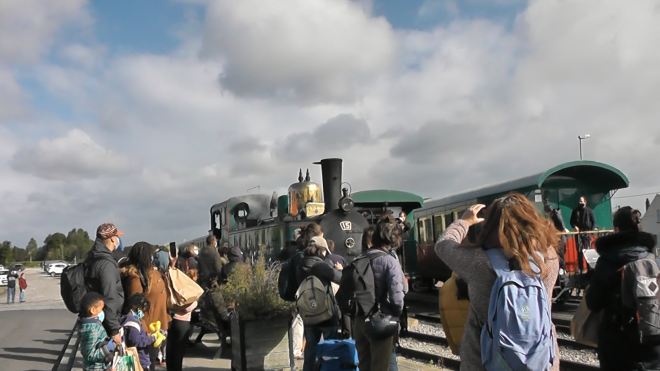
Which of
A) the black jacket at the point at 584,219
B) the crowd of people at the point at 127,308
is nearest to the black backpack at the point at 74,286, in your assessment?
the crowd of people at the point at 127,308

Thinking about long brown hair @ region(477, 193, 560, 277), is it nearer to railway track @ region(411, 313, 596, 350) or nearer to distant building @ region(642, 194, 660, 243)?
railway track @ region(411, 313, 596, 350)

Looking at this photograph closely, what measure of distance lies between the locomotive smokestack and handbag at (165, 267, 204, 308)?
678 cm

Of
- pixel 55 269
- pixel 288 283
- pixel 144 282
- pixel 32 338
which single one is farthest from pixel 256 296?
pixel 55 269

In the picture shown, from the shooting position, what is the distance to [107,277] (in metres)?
5.19

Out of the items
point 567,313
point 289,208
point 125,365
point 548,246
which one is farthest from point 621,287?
point 289,208

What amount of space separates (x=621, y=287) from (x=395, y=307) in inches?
69.8

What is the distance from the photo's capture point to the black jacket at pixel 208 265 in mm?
10352

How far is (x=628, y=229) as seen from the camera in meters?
4.19

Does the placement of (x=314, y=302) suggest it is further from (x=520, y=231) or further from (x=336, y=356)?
(x=520, y=231)

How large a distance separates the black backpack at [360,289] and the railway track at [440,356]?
3.04 m

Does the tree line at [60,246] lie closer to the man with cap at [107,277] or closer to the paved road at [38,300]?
the paved road at [38,300]

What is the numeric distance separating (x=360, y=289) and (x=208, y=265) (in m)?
5.75

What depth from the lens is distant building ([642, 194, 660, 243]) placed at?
4438 centimetres

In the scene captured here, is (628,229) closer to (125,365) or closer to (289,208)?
(125,365)
